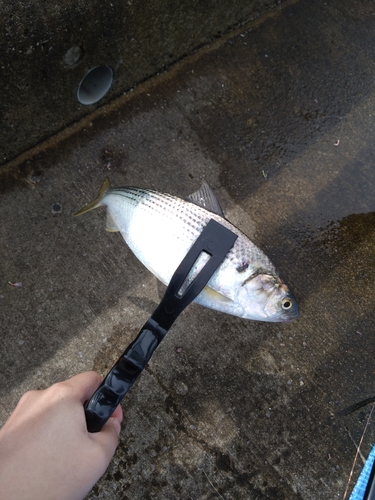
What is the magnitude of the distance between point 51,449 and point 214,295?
1249 millimetres

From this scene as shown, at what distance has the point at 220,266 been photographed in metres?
2.50

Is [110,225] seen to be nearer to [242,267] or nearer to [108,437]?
[242,267]

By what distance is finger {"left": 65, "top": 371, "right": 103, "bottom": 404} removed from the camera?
199 cm

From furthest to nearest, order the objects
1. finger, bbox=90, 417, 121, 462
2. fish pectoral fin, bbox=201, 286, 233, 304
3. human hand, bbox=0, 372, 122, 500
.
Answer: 1. fish pectoral fin, bbox=201, 286, 233, 304
2. finger, bbox=90, 417, 121, 462
3. human hand, bbox=0, 372, 122, 500

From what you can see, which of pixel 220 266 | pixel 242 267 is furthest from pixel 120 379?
pixel 242 267

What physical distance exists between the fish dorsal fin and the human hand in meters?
1.43

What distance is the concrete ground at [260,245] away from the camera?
9.72ft

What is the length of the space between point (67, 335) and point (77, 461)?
53.8 inches

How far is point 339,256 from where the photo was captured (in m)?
3.38

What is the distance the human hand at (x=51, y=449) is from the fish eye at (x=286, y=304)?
1.29 metres

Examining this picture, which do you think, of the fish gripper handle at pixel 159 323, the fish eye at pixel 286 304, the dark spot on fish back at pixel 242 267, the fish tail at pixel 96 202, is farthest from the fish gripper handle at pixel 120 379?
the fish tail at pixel 96 202

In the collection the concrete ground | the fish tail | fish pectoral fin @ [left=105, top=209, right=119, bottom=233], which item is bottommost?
the concrete ground

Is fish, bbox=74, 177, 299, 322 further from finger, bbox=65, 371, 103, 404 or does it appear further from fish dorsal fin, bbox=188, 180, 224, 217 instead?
finger, bbox=65, 371, 103, 404

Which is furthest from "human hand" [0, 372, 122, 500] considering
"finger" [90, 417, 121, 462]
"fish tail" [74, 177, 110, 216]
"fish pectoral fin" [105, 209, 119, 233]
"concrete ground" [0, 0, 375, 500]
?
"fish tail" [74, 177, 110, 216]
